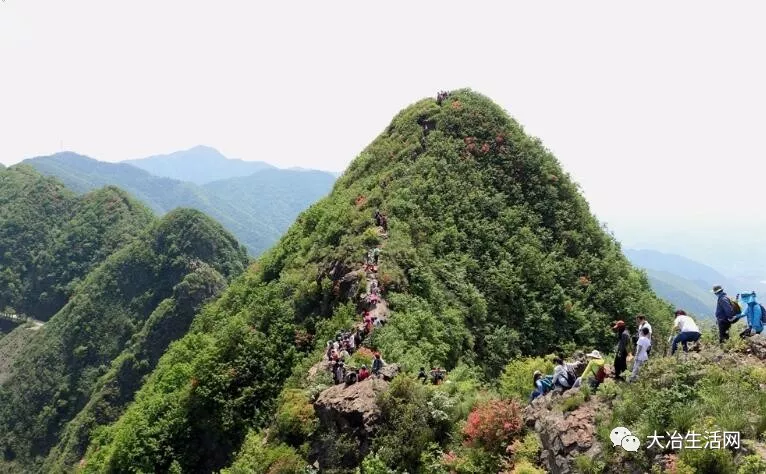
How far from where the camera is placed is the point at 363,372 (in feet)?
66.7

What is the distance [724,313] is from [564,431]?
6.30 meters

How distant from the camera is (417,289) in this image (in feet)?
104

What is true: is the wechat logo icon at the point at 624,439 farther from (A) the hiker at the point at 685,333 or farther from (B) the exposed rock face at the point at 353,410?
(B) the exposed rock face at the point at 353,410

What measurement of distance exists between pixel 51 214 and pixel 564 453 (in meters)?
230

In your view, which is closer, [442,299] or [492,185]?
[442,299]

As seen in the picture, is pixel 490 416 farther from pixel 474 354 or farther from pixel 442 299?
pixel 442 299

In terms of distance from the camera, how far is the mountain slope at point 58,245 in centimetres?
17650

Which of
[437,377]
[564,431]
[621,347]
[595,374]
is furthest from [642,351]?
[437,377]

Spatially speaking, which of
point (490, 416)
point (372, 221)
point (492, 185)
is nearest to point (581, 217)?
point (492, 185)

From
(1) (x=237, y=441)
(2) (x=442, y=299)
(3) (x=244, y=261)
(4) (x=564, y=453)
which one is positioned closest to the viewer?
(4) (x=564, y=453)

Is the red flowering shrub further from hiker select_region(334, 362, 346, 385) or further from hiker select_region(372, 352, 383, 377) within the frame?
hiker select_region(334, 362, 346, 385)

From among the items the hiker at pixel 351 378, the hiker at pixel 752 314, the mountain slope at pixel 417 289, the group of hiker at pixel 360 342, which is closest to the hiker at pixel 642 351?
the hiker at pixel 752 314

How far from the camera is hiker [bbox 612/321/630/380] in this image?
46.3 feet

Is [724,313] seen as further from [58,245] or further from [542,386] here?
[58,245]
